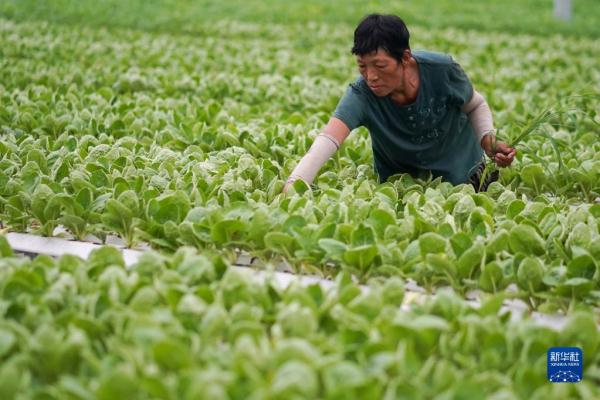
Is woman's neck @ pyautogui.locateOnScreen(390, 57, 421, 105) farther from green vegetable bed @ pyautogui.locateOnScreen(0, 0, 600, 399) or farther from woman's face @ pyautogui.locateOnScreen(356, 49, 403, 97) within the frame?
green vegetable bed @ pyautogui.locateOnScreen(0, 0, 600, 399)

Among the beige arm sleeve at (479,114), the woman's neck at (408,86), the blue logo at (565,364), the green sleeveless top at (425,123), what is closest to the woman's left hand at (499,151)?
the beige arm sleeve at (479,114)

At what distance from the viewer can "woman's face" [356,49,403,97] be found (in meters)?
3.32

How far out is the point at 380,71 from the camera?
3.37 m

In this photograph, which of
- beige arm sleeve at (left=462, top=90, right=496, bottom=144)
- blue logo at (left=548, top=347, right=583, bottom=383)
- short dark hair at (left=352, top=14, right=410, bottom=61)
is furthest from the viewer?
beige arm sleeve at (left=462, top=90, right=496, bottom=144)

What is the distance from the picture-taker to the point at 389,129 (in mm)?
3723

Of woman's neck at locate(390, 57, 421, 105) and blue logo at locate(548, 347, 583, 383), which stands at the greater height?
woman's neck at locate(390, 57, 421, 105)

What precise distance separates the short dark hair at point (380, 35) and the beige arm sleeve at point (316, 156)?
388mm

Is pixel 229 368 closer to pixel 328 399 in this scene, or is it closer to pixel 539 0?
pixel 328 399

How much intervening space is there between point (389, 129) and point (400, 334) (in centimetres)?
166

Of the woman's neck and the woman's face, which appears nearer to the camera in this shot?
the woman's face

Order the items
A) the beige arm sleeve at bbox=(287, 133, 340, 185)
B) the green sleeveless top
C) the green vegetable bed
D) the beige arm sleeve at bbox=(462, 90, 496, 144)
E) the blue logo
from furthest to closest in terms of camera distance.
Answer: the beige arm sleeve at bbox=(462, 90, 496, 144) → the green sleeveless top → the beige arm sleeve at bbox=(287, 133, 340, 185) → the blue logo → the green vegetable bed

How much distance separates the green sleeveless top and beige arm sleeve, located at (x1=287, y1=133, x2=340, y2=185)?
0.38ft

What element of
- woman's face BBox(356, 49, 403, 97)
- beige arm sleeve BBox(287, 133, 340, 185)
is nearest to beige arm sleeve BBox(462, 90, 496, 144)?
woman's face BBox(356, 49, 403, 97)

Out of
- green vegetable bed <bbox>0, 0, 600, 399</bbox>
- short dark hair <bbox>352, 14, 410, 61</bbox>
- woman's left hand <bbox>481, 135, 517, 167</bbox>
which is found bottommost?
green vegetable bed <bbox>0, 0, 600, 399</bbox>
